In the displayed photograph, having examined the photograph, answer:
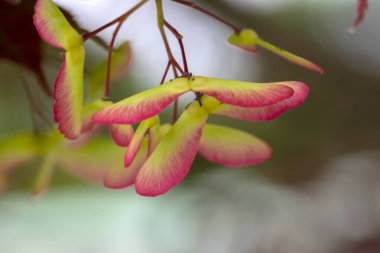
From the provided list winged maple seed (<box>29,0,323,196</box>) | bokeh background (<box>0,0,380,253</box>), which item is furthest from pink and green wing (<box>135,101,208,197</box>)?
bokeh background (<box>0,0,380,253</box>)

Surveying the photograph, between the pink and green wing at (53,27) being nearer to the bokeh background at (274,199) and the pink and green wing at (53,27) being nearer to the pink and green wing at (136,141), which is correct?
the pink and green wing at (136,141)

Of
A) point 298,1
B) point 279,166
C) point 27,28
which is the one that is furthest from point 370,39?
point 27,28

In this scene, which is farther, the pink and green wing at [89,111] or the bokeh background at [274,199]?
the bokeh background at [274,199]

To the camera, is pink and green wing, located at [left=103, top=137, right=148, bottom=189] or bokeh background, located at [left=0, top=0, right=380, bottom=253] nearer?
pink and green wing, located at [left=103, top=137, right=148, bottom=189]

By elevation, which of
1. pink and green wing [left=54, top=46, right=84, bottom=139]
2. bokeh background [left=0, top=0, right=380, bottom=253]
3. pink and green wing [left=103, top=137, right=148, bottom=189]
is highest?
pink and green wing [left=54, top=46, right=84, bottom=139]

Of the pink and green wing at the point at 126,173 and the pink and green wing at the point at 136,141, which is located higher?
the pink and green wing at the point at 136,141

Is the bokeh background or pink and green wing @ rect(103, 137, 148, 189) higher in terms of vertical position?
pink and green wing @ rect(103, 137, 148, 189)

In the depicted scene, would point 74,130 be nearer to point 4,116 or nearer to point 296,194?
point 4,116

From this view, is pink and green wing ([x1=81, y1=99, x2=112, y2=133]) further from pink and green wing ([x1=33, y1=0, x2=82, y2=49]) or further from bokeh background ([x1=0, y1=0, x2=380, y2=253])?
bokeh background ([x1=0, y1=0, x2=380, y2=253])

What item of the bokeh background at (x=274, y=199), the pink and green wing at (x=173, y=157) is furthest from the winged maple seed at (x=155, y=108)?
the bokeh background at (x=274, y=199)
